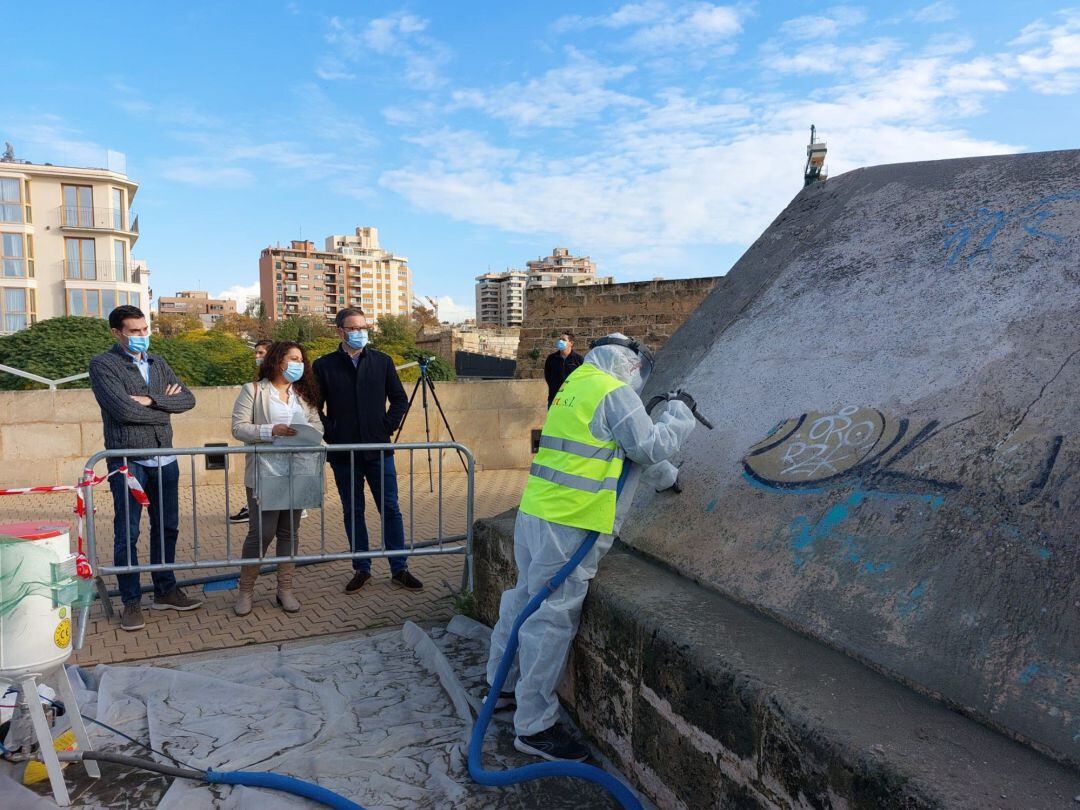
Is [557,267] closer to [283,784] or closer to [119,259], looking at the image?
[119,259]

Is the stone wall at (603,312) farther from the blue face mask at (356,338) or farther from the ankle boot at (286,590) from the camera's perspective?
the ankle boot at (286,590)

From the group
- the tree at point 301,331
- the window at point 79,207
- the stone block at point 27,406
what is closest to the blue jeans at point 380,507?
the stone block at point 27,406

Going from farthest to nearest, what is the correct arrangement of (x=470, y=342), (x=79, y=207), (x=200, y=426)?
(x=79, y=207) < (x=470, y=342) < (x=200, y=426)

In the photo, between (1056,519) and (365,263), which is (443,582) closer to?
(1056,519)

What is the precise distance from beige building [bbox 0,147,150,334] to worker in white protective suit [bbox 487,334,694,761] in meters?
56.8

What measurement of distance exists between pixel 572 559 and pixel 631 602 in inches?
10.6

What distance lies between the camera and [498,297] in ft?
422

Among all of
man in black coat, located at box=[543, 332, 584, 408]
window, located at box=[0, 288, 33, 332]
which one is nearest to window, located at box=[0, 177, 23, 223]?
window, located at box=[0, 288, 33, 332]

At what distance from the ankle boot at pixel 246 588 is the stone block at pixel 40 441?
450 cm

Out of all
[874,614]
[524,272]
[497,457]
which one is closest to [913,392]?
[874,614]

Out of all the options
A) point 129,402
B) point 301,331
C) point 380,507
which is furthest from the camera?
point 301,331

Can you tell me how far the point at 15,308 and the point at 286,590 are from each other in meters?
57.6

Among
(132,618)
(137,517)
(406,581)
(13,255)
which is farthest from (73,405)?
(13,255)

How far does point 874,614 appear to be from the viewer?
2.21 metres
